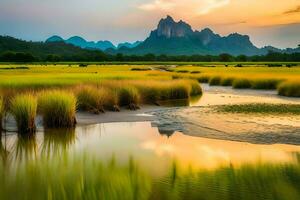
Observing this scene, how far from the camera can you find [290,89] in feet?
132

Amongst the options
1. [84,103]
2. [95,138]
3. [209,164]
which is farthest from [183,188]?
[84,103]

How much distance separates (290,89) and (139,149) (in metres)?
29.1

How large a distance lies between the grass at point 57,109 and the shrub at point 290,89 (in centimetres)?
2636

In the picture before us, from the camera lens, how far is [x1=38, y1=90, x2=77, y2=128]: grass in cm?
1900

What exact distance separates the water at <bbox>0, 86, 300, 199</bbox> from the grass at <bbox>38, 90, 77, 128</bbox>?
2.47 ft

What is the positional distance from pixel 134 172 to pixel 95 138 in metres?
6.20

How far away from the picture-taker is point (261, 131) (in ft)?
59.1

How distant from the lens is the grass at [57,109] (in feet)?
62.3

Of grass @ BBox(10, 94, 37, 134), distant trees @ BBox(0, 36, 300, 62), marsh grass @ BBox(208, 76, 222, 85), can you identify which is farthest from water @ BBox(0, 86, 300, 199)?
distant trees @ BBox(0, 36, 300, 62)

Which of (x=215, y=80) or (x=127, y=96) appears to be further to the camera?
(x=215, y=80)

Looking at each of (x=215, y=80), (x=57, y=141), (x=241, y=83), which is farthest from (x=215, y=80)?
(x=57, y=141)

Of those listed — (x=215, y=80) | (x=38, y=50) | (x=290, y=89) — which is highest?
(x=38, y=50)

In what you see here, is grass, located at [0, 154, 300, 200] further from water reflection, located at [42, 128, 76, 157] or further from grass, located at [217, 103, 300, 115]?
grass, located at [217, 103, 300, 115]

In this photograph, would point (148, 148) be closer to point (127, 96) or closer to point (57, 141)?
point (57, 141)
